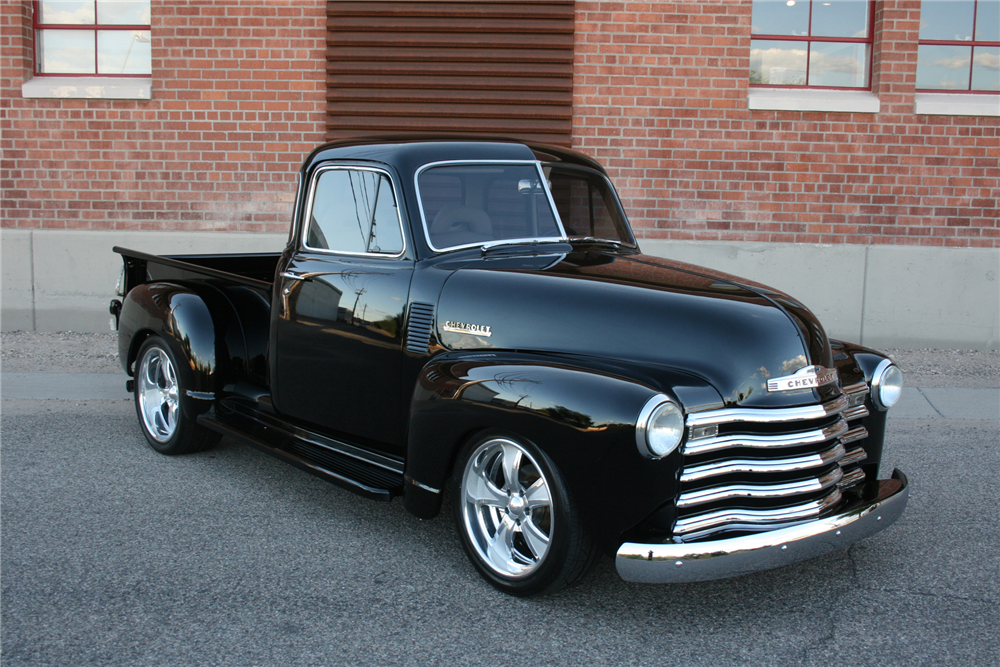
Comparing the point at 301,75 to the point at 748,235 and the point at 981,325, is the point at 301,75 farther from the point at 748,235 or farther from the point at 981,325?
the point at 981,325

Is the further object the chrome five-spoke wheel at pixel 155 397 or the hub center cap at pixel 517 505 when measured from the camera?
the chrome five-spoke wheel at pixel 155 397

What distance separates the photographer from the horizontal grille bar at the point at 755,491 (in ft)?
9.71

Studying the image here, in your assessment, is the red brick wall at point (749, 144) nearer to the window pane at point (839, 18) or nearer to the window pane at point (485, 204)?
the window pane at point (839, 18)

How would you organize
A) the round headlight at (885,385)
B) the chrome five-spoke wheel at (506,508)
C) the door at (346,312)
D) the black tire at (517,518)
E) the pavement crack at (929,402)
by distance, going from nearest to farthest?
the black tire at (517,518), the chrome five-spoke wheel at (506,508), the round headlight at (885,385), the door at (346,312), the pavement crack at (929,402)

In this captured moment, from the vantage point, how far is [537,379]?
312 centimetres

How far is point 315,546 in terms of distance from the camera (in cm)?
380

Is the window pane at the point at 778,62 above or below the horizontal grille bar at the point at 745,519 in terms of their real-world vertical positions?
above

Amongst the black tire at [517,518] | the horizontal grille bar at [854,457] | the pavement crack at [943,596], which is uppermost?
the horizontal grille bar at [854,457]

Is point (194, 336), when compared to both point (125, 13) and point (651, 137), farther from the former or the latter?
point (125, 13)

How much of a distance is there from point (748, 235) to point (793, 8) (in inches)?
98.0

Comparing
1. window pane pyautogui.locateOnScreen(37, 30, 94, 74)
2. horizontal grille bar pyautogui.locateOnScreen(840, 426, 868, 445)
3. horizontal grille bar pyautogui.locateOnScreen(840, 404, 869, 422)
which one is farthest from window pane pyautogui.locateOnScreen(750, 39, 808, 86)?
window pane pyautogui.locateOnScreen(37, 30, 94, 74)

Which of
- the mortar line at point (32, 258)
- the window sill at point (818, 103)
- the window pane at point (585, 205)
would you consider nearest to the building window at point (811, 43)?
the window sill at point (818, 103)

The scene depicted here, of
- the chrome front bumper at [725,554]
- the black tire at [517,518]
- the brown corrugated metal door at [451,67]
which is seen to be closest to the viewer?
the chrome front bumper at [725,554]

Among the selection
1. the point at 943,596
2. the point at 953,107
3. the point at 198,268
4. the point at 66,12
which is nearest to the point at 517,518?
the point at 943,596
